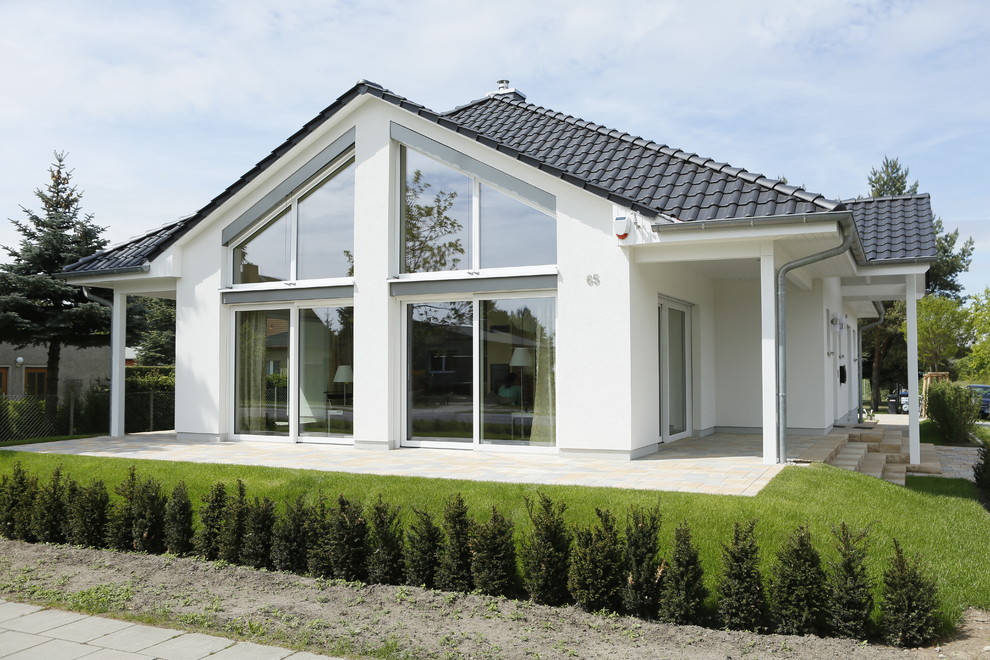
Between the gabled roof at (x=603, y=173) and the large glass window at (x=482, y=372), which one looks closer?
the gabled roof at (x=603, y=173)

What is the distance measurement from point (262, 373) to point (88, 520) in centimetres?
524

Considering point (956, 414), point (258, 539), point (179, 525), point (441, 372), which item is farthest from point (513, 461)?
point (956, 414)

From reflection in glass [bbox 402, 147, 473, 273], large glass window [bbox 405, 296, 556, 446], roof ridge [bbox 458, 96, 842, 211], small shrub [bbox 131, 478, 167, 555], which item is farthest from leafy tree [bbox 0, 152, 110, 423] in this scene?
small shrub [bbox 131, 478, 167, 555]

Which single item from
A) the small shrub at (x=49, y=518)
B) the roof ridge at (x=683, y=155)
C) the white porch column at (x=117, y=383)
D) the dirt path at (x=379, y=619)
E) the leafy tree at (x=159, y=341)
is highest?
the roof ridge at (x=683, y=155)

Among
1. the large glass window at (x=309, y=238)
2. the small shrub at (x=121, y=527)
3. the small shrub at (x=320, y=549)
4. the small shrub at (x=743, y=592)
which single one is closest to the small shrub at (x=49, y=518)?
the small shrub at (x=121, y=527)

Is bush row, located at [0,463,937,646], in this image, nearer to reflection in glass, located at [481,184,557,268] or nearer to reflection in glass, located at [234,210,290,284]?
reflection in glass, located at [481,184,557,268]

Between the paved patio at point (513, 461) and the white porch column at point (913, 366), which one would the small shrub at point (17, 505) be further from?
the white porch column at point (913, 366)

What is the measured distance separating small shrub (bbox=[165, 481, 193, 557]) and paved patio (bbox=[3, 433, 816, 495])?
209 cm

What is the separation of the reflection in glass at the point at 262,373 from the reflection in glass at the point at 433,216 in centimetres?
281

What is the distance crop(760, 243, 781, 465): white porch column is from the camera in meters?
9.70

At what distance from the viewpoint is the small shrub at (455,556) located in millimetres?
6543

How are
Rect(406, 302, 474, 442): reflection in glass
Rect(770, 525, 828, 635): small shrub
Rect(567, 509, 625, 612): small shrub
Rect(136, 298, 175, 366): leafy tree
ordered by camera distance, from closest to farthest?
Rect(770, 525, 828, 635): small shrub → Rect(567, 509, 625, 612): small shrub → Rect(406, 302, 474, 442): reflection in glass → Rect(136, 298, 175, 366): leafy tree

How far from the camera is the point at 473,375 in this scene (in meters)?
11.7

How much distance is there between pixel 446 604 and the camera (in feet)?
20.6
